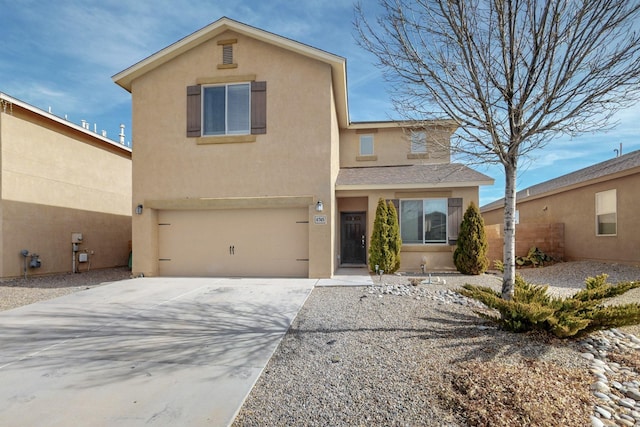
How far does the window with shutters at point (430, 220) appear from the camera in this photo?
11602 mm

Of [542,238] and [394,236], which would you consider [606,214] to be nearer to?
[542,238]

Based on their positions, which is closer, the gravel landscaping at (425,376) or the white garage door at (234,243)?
the gravel landscaping at (425,376)

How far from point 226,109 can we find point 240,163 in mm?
1834

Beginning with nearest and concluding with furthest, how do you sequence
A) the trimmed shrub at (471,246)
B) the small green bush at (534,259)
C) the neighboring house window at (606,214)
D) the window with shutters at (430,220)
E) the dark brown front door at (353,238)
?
the trimmed shrub at (471,246)
the window with shutters at (430,220)
the neighboring house window at (606,214)
the dark brown front door at (353,238)
the small green bush at (534,259)

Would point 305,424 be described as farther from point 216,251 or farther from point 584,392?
point 216,251

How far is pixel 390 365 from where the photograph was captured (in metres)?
3.90

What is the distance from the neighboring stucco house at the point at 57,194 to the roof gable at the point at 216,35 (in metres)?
3.51

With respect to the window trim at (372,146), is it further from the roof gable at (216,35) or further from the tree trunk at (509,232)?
the tree trunk at (509,232)

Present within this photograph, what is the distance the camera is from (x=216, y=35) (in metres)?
10.9

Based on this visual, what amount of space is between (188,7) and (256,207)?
5673 mm

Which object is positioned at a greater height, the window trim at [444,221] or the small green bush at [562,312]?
the window trim at [444,221]

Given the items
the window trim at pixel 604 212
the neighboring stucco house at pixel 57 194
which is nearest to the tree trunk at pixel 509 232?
the window trim at pixel 604 212

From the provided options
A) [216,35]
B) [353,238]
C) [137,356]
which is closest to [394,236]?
[353,238]

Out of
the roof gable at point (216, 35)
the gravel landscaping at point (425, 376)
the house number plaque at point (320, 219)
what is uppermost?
the roof gable at point (216, 35)
